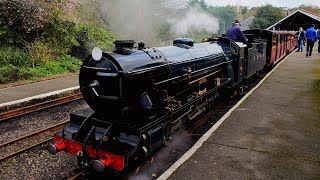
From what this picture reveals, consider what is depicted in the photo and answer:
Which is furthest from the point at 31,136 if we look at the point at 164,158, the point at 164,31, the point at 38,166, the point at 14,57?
the point at 164,31

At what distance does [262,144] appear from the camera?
558 cm

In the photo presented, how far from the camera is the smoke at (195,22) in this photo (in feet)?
73.2

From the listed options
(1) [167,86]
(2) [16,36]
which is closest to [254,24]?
(2) [16,36]

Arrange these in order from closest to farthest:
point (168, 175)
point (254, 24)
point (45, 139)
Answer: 1. point (168, 175)
2. point (45, 139)
3. point (254, 24)

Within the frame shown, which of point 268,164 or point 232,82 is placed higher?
point 232,82

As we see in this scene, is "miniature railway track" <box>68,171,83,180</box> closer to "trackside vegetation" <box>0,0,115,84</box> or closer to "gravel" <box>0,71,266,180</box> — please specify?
"gravel" <box>0,71,266,180</box>

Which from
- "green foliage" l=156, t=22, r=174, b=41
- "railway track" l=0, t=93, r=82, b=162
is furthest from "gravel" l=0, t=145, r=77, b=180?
"green foliage" l=156, t=22, r=174, b=41

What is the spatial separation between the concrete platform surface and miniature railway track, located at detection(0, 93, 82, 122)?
977 millimetres

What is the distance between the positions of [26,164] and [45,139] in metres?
1.22

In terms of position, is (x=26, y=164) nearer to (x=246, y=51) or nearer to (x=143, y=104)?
(x=143, y=104)

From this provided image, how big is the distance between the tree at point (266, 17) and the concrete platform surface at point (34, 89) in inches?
1780

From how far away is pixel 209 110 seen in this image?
838cm

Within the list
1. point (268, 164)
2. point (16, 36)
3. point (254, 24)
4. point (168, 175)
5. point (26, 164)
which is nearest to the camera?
point (168, 175)

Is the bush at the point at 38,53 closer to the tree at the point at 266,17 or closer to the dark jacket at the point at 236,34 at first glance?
the dark jacket at the point at 236,34
